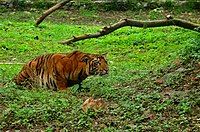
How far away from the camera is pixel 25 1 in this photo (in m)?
22.8

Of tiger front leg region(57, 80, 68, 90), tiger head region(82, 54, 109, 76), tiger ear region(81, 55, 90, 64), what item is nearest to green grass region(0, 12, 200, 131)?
tiger front leg region(57, 80, 68, 90)

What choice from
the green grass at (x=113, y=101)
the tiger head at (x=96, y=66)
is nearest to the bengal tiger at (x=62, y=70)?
the tiger head at (x=96, y=66)

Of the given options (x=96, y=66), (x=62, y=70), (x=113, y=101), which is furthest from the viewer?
(x=62, y=70)

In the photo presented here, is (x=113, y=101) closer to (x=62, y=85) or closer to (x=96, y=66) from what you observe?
(x=96, y=66)

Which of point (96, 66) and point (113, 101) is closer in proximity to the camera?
point (113, 101)

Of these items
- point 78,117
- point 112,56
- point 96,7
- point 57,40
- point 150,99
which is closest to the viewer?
point 78,117

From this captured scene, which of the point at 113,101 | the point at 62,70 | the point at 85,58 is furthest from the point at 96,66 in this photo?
→ the point at 113,101

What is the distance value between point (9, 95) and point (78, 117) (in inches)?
72.7

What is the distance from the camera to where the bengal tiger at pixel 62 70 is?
9070mm

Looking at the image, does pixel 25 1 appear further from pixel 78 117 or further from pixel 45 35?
pixel 78 117

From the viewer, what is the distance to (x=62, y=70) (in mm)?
9234

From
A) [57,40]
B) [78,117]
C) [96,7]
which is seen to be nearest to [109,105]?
[78,117]

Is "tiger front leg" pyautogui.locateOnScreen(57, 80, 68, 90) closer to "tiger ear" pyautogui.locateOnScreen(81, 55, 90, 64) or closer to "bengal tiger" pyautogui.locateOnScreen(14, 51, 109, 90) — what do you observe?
"bengal tiger" pyautogui.locateOnScreen(14, 51, 109, 90)

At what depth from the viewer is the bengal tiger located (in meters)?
9.07
